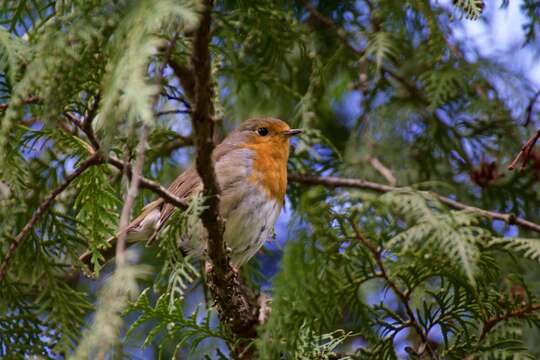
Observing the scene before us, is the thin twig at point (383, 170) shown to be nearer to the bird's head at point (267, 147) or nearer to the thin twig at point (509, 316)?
Answer: the bird's head at point (267, 147)

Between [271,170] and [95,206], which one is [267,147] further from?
[95,206]

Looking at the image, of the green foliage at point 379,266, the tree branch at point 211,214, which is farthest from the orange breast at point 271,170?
the green foliage at point 379,266

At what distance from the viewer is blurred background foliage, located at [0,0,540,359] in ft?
7.10

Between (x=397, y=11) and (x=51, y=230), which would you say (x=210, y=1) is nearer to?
(x=51, y=230)

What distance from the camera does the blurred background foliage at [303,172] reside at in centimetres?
216

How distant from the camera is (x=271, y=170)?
399 cm

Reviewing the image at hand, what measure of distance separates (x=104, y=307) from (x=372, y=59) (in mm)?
3214

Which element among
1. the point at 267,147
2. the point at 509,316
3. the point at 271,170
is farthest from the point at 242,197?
the point at 509,316

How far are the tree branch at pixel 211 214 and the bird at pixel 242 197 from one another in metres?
0.35

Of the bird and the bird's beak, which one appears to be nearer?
the bird

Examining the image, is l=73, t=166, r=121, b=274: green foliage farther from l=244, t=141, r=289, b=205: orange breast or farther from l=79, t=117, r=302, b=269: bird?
l=244, t=141, r=289, b=205: orange breast

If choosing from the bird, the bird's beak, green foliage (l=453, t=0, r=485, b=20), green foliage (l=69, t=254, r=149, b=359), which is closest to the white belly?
the bird

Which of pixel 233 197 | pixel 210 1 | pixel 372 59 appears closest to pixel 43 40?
pixel 210 1

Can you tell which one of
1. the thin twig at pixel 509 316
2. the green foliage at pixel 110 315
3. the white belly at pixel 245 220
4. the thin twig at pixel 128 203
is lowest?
the green foliage at pixel 110 315
